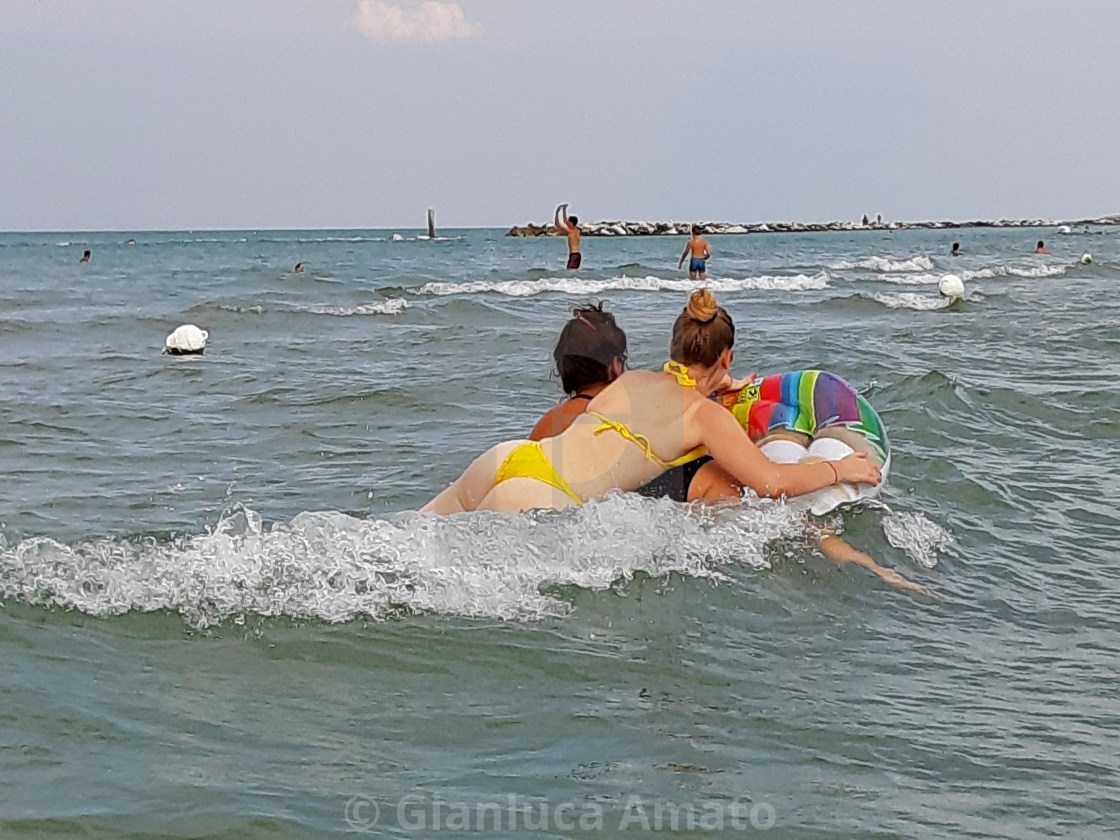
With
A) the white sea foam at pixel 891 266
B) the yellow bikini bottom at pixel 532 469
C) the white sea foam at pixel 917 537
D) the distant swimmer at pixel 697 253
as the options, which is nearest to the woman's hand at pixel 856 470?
the white sea foam at pixel 917 537

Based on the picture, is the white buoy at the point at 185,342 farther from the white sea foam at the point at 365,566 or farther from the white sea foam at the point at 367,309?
the white sea foam at the point at 365,566

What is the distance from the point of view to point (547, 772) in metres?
3.28

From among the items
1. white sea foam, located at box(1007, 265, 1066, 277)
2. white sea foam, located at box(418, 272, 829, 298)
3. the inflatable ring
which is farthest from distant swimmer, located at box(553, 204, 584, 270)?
the inflatable ring

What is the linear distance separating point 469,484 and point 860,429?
1.99 meters

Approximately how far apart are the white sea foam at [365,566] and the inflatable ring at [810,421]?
38.1 inches

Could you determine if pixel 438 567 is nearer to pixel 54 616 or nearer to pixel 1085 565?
pixel 54 616

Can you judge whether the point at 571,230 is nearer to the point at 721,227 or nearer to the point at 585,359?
the point at 585,359

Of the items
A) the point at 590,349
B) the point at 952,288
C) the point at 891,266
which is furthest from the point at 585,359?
the point at 891,266

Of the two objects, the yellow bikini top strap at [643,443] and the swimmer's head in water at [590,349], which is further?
the swimmer's head in water at [590,349]

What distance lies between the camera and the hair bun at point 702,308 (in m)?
5.20

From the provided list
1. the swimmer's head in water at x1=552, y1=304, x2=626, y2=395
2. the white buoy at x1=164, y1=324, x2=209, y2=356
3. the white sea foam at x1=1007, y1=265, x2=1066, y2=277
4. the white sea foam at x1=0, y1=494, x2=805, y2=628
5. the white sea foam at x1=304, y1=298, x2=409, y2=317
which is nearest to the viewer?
the white sea foam at x1=0, y1=494, x2=805, y2=628

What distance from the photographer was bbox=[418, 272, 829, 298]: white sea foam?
Result: 84.6 ft

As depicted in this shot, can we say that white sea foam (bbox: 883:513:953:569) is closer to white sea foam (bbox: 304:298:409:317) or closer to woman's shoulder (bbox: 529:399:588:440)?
woman's shoulder (bbox: 529:399:588:440)

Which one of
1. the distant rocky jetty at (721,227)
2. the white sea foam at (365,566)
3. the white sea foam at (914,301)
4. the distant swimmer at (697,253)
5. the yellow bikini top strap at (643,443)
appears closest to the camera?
the white sea foam at (365,566)
